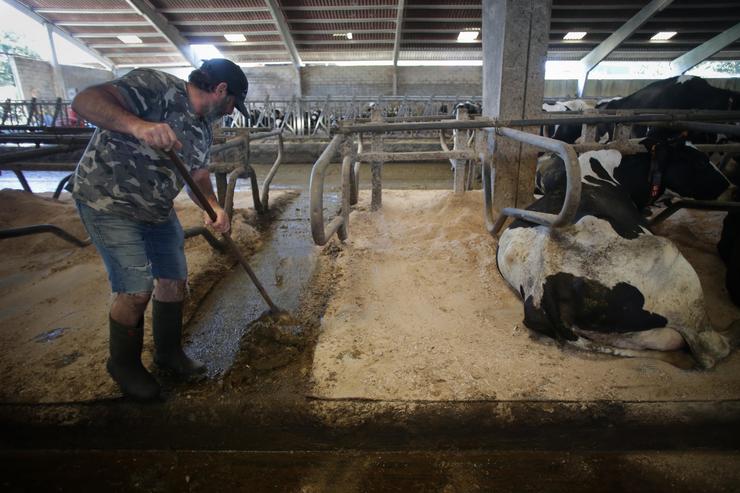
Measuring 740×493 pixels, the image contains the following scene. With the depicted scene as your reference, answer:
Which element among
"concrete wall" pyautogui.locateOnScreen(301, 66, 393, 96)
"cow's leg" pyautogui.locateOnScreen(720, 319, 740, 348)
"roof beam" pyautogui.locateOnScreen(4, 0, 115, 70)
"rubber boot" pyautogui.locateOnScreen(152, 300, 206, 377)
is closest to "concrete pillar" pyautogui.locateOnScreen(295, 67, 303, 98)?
"concrete wall" pyautogui.locateOnScreen(301, 66, 393, 96)

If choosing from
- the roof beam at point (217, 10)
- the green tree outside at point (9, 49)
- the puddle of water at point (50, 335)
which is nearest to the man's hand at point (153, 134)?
the puddle of water at point (50, 335)

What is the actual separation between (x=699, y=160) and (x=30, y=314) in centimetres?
525

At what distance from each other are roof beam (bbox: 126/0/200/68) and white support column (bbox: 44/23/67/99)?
214 inches

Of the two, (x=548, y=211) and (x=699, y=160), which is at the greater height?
(x=699, y=160)

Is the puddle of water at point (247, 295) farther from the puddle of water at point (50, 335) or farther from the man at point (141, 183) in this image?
the puddle of water at point (50, 335)

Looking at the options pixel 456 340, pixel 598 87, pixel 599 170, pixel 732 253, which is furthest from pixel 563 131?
pixel 598 87

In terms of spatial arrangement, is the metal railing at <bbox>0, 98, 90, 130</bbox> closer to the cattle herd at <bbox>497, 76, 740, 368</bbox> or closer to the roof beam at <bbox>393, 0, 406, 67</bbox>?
the roof beam at <bbox>393, 0, 406, 67</bbox>

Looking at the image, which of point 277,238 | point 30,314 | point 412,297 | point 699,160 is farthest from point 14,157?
point 699,160

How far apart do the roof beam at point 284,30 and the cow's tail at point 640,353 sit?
1388 centimetres

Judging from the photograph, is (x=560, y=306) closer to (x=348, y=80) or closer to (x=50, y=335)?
(x=50, y=335)

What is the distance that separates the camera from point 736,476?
1.89 metres

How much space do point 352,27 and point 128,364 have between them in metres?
15.1

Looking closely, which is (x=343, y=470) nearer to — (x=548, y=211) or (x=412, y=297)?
(x=412, y=297)

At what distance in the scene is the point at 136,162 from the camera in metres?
1.97
